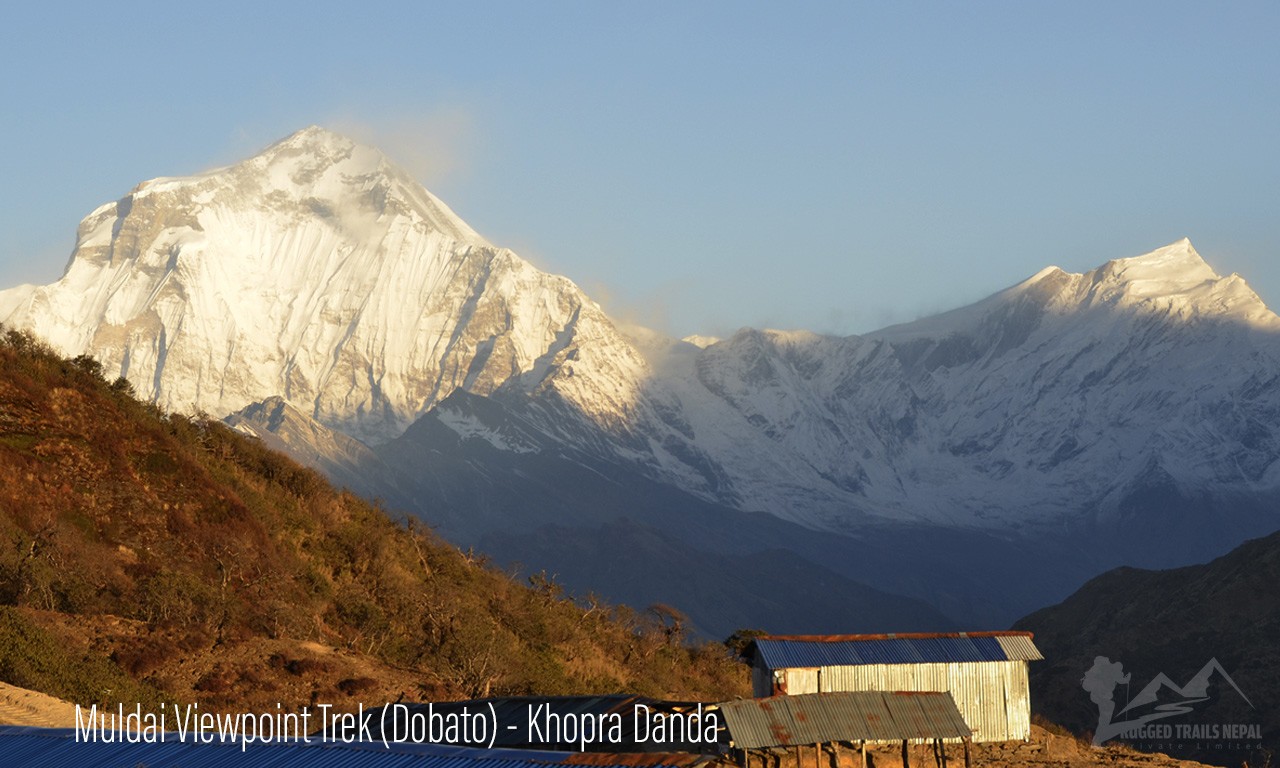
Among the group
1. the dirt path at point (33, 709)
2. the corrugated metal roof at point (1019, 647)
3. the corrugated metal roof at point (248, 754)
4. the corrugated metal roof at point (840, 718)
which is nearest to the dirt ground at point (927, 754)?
the dirt path at point (33, 709)

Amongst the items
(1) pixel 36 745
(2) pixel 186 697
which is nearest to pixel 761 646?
(2) pixel 186 697

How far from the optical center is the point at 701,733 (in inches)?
1147

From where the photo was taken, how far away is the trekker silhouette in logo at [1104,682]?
8320cm

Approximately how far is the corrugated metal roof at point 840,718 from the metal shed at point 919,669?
24.2ft

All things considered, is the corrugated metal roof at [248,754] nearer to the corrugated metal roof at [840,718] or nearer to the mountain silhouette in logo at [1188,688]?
the corrugated metal roof at [840,718]

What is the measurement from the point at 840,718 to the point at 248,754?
994 cm

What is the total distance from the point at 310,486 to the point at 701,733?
32.3 m

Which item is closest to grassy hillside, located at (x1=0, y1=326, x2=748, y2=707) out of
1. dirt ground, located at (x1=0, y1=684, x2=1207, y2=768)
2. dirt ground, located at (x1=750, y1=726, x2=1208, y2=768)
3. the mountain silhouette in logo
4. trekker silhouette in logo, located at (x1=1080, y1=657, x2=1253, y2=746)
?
dirt ground, located at (x1=0, y1=684, x2=1207, y2=768)

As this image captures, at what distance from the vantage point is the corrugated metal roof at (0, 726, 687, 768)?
24.9m

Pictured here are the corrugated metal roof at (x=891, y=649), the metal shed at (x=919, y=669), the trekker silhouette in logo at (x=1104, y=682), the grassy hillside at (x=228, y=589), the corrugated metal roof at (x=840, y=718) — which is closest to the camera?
the corrugated metal roof at (x=840, y=718)

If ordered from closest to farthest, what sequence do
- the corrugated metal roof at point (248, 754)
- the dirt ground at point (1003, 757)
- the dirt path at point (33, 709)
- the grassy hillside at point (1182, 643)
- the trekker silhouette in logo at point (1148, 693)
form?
the corrugated metal roof at point (248, 754) → the dirt ground at point (1003, 757) → the dirt path at point (33, 709) → the trekker silhouette in logo at point (1148, 693) → the grassy hillside at point (1182, 643)

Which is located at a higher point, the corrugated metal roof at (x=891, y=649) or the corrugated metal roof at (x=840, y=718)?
the corrugated metal roof at (x=891, y=649)

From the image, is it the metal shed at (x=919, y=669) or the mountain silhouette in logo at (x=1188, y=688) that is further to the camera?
the mountain silhouette in logo at (x=1188, y=688)

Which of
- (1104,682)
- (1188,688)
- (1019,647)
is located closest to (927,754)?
(1019,647)
